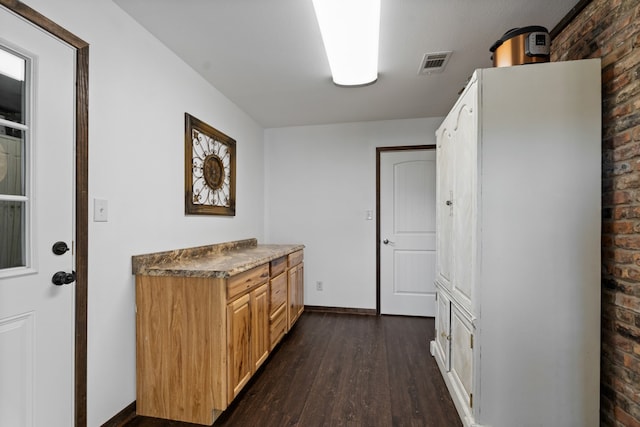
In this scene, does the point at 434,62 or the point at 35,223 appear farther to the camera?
the point at 434,62

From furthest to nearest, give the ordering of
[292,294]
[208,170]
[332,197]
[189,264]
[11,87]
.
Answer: [332,197] → [292,294] → [208,170] → [189,264] → [11,87]

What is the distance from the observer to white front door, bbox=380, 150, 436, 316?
140 inches

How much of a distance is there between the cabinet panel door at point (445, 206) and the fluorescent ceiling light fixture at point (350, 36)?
75cm

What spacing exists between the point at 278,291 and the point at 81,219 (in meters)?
1.57

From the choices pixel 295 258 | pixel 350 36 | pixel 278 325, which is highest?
pixel 350 36

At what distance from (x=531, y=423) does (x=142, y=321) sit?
2.18 metres

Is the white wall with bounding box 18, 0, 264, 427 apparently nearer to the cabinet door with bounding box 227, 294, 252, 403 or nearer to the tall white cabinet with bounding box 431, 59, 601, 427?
the cabinet door with bounding box 227, 294, 252, 403

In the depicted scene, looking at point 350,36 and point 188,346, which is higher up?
point 350,36

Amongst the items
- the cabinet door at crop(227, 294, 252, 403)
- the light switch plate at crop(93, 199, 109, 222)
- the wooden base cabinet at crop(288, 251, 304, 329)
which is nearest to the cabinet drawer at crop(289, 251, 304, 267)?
the wooden base cabinet at crop(288, 251, 304, 329)

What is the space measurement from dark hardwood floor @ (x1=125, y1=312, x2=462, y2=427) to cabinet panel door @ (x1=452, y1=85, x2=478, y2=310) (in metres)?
0.75

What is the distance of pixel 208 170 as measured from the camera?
2.60 metres

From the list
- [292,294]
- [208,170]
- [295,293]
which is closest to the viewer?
[208,170]

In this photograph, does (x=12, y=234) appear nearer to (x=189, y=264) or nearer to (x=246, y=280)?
(x=189, y=264)

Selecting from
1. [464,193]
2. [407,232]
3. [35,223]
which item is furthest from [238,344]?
[407,232]
